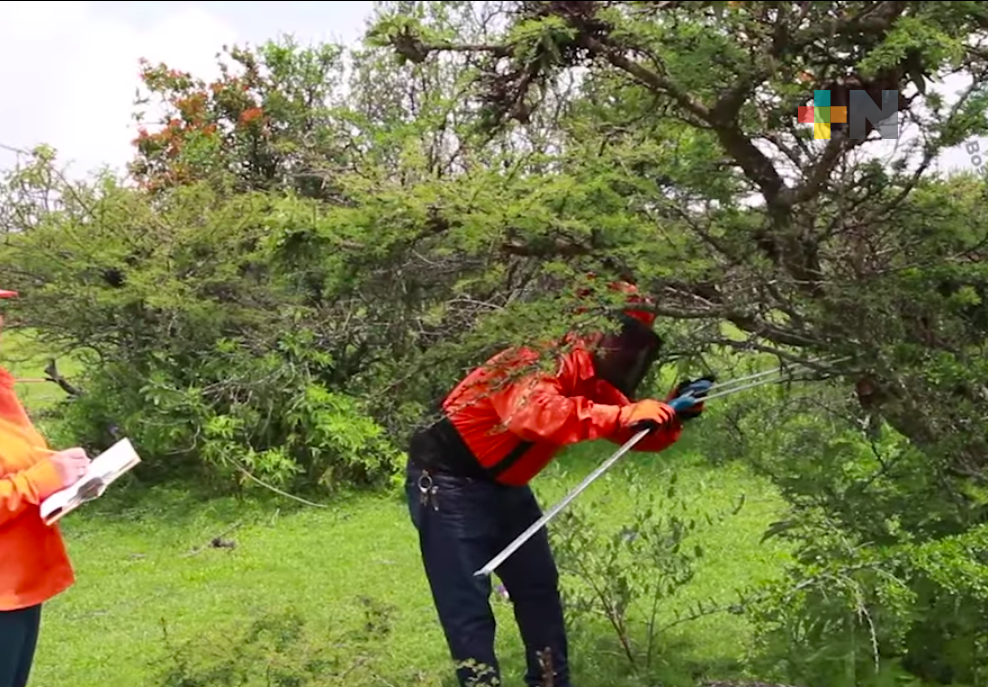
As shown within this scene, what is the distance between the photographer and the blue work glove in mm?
3486

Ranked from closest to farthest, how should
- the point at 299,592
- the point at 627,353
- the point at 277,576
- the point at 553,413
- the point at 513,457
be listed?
the point at 553,413, the point at 627,353, the point at 513,457, the point at 299,592, the point at 277,576

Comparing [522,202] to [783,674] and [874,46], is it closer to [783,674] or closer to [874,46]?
[874,46]

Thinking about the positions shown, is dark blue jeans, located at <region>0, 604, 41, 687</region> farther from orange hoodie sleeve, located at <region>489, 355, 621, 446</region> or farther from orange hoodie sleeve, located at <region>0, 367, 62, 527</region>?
orange hoodie sleeve, located at <region>489, 355, 621, 446</region>

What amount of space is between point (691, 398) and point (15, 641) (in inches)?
77.0

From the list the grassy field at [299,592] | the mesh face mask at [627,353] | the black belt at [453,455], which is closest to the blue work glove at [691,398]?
the mesh face mask at [627,353]

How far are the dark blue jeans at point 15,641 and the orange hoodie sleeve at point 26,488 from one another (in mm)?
291

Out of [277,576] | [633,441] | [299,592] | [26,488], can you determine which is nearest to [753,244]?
[633,441]

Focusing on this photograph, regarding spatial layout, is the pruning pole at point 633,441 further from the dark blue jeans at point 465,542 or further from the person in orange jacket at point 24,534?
the person in orange jacket at point 24,534

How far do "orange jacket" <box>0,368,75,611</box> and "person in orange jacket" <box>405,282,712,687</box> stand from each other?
1.07 meters

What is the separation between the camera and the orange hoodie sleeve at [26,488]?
10.0 feet

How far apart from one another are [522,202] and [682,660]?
2.32 m

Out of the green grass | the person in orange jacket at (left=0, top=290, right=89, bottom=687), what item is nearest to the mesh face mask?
the green grass

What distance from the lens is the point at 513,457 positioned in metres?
3.74

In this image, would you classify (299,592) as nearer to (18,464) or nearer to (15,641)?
(15,641)
